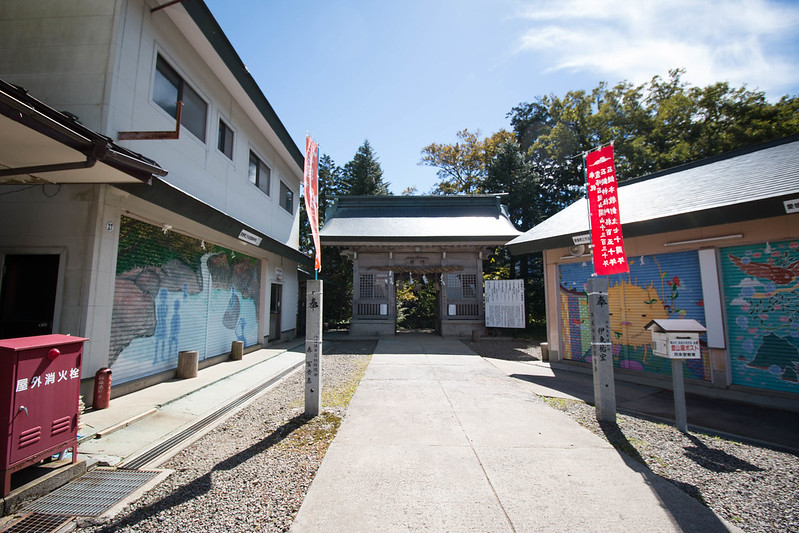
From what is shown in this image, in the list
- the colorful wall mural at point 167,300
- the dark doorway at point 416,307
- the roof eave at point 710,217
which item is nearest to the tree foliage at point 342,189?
the dark doorway at point 416,307

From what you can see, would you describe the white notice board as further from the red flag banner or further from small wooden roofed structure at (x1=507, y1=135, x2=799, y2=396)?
the red flag banner

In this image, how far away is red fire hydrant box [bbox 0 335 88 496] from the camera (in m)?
2.84

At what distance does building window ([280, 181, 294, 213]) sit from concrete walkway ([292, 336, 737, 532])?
10.0m

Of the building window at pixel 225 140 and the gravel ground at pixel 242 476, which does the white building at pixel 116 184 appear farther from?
the gravel ground at pixel 242 476

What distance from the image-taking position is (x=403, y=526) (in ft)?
8.69

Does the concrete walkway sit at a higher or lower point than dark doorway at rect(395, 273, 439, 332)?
lower

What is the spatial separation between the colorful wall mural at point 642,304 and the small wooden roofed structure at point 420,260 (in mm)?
6005

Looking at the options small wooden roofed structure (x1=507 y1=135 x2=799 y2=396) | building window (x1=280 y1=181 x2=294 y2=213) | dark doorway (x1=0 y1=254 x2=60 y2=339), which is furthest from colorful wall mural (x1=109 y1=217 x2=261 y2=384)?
small wooden roofed structure (x1=507 y1=135 x2=799 y2=396)

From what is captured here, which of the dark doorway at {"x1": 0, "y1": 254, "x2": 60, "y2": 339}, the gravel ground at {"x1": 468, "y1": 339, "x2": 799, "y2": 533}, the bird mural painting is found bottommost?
the gravel ground at {"x1": 468, "y1": 339, "x2": 799, "y2": 533}

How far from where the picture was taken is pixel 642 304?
7.86m

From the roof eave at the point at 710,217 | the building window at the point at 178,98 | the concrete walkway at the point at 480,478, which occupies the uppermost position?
the building window at the point at 178,98

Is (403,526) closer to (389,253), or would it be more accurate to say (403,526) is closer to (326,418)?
(326,418)

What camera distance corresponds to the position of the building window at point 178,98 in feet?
21.5

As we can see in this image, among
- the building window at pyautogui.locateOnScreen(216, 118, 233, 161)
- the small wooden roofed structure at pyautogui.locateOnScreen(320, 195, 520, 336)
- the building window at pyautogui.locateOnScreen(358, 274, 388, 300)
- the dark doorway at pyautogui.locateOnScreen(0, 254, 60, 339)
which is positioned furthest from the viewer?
the building window at pyautogui.locateOnScreen(358, 274, 388, 300)
